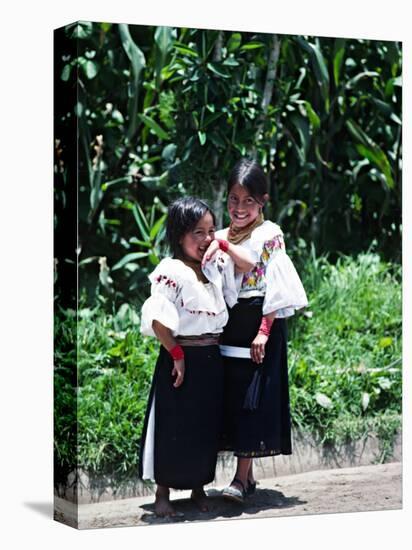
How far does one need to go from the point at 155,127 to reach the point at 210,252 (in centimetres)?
94

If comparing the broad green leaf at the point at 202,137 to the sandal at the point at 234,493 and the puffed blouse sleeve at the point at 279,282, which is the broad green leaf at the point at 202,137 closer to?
the puffed blouse sleeve at the point at 279,282

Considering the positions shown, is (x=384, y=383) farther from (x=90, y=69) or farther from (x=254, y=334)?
(x=90, y=69)

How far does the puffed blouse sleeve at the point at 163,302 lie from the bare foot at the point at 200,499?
88 centimetres

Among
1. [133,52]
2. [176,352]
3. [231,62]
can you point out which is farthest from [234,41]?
[176,352]

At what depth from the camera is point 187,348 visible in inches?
297

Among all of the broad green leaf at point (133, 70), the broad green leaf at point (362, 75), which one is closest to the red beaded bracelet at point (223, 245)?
the broad green leaf at point (133, 70)

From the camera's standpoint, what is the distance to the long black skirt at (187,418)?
755cm

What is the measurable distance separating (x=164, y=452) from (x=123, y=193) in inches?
58.6

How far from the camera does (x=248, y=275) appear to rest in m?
7.72

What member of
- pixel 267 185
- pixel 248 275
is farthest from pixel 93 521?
pixel 267 185

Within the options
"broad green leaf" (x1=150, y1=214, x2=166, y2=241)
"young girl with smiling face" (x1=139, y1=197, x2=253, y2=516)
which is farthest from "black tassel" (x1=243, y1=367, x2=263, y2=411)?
"broad green leaf" (x1=150, y1=214, x2=166, y2=241)

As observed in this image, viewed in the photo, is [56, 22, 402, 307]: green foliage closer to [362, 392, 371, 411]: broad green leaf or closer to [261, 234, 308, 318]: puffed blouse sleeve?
[261, 234, 308, 318]: puffed blouse sleeve

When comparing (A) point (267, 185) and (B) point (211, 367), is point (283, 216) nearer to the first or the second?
(A) point (267, 185)

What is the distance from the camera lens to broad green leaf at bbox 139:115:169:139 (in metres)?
8.08
